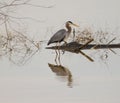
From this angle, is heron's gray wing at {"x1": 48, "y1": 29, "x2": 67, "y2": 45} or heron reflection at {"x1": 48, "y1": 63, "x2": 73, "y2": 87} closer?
heron reflection at {"x1": 48, "y1": 63, "x2": 73, "y2": 87}

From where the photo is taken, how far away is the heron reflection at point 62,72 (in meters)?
2.00

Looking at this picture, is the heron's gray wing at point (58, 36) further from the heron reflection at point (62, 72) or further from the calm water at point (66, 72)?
the heron reflection at point (62, 72)

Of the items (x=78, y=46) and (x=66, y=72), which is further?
(x=78, y=46)

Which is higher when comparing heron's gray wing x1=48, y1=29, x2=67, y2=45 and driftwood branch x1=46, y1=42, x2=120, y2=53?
heron's gray wing x1=48, y1=29, x2=67, y2=45

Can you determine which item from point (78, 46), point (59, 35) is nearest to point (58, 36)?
point (59, 35)

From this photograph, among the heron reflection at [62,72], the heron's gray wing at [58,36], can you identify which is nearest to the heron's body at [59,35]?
the heron's gray wing at [58,36]

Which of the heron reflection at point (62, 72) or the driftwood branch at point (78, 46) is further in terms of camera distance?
the driftwood branch at point (78, 46)

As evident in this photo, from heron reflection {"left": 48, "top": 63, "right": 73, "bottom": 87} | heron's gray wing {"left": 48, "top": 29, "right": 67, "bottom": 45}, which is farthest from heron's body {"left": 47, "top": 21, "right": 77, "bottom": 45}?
heron reflection {"left": 48, "top": 63, "right": 73, "bottom": 87}

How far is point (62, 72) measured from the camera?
2.04 metres

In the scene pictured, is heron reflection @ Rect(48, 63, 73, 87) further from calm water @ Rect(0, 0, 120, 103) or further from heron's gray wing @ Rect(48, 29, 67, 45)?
heron's gray wing @ Rect(48, 29, 67, 45)

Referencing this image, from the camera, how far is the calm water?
6.27 feet

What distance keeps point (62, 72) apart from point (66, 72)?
18 mm

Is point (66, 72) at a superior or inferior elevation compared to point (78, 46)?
inferior

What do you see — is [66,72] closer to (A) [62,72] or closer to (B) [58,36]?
(A) [62,72]
